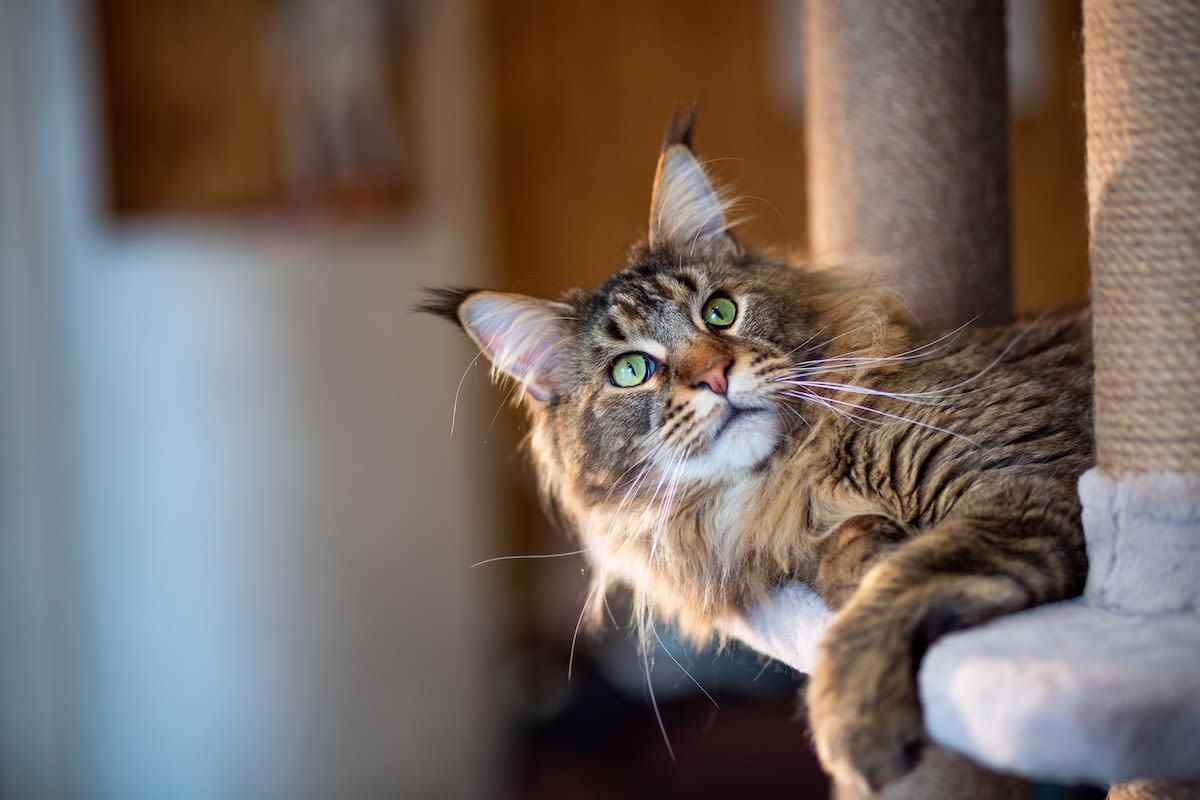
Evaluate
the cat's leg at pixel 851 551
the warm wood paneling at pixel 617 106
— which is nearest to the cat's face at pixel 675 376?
the cat's leg at pixel 851 551

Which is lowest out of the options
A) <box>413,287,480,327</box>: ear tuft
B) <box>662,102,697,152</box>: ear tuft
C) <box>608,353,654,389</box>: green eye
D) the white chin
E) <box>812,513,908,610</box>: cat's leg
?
<box>812,513,908,610</box>: cat's leg

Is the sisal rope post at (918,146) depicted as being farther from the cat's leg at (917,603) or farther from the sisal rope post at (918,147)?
the cat's leg at (917,603)

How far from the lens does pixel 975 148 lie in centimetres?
149

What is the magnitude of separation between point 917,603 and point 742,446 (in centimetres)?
36

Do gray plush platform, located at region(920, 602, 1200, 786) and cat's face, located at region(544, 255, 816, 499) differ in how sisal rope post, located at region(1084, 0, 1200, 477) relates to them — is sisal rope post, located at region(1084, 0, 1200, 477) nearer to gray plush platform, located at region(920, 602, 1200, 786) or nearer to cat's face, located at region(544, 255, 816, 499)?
gray plush platform, located at region(920, 602, 1200, 786)

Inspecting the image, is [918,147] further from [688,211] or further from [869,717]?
[869,717]

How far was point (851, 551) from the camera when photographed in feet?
3.46

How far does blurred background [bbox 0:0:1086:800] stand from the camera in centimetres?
289

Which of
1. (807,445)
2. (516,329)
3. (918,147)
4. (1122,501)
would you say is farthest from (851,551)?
(918,147)

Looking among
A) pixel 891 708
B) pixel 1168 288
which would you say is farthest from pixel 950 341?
pixel 891 708

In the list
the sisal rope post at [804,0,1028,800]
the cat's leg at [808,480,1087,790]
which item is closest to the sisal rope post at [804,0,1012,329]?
the sisal rope post at [804,0,1028,800]

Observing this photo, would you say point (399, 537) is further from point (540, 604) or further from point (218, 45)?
point (218, 45)

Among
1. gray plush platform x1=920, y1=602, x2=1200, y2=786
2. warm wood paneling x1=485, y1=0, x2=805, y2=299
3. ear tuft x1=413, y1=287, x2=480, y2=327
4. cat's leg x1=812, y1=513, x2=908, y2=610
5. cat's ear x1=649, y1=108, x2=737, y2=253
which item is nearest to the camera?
gray plush platform x1=920, y1=602, x2=1200, y2=786

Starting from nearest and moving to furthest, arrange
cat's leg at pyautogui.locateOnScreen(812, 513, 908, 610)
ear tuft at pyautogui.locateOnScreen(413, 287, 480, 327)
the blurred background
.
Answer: cat's leg at pyautogui.locateOnScreen(812, 513, 908, 610) < ear tuft at pyautogui.locateOnScreen(413, 287, 480, 327) < the blurred background
